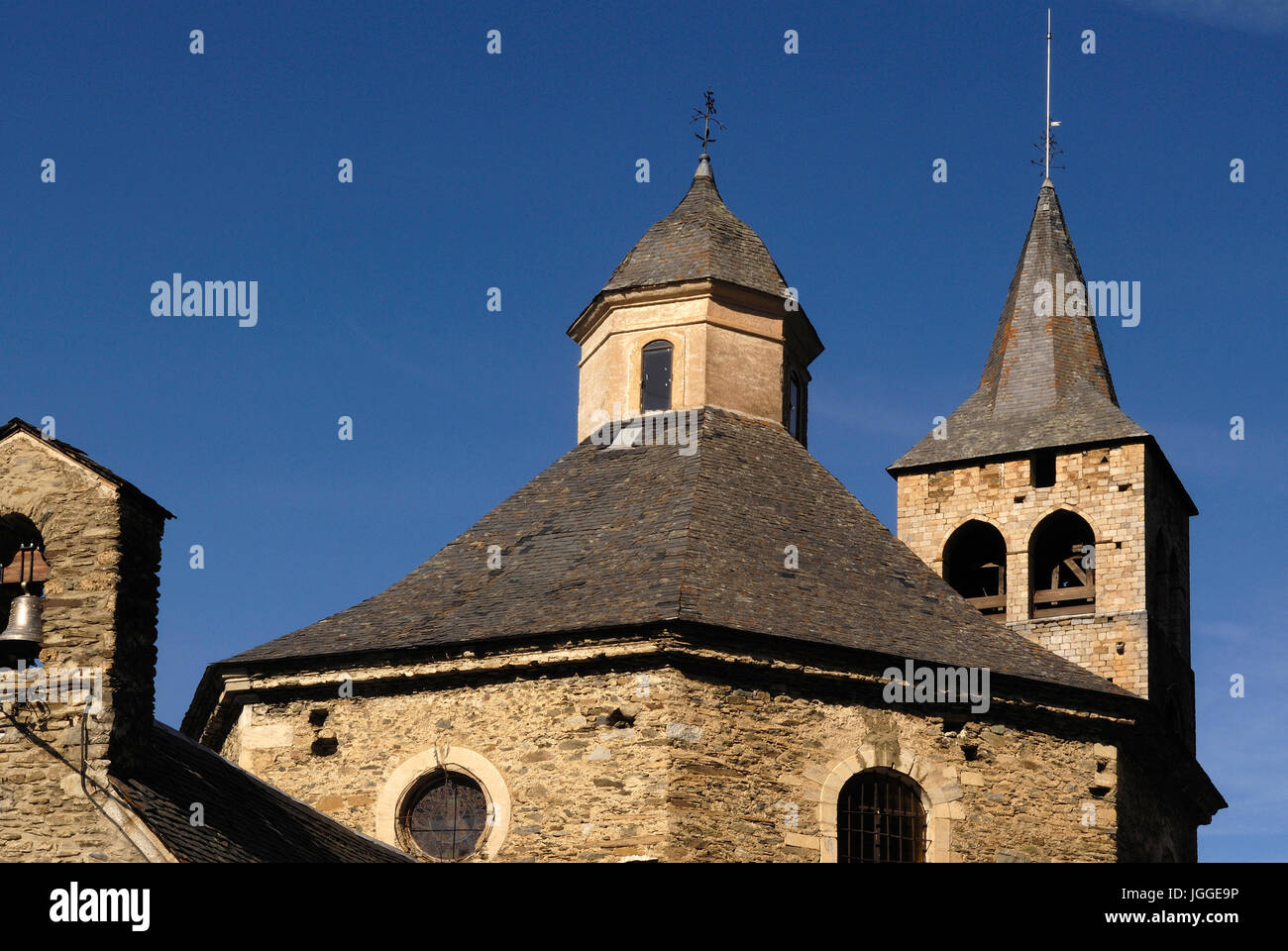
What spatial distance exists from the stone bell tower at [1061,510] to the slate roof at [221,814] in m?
10.8

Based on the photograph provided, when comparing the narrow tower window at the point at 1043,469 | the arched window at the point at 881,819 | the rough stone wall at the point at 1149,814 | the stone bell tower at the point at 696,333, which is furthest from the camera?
the narrow tower window at the point at 1043,469

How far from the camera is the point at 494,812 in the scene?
1970 cm

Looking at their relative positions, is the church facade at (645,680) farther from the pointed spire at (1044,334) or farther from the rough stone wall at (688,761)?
the pointed spire at (1044,334)

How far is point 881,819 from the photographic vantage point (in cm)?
2003

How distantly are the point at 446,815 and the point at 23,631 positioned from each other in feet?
20.8

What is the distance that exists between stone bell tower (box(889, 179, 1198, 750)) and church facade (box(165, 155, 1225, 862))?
272 millimetres

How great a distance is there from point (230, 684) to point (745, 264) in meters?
8.83

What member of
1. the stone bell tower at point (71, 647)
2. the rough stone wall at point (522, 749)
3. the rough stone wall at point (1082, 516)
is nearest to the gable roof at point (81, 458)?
the stone bell tower at point (71, 647)

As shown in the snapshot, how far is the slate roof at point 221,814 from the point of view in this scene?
45.5 feet

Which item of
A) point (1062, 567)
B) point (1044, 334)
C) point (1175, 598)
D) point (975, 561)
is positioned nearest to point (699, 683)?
point (975, 561)

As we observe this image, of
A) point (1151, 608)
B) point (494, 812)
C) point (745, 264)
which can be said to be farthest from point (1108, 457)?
point (494, 812)

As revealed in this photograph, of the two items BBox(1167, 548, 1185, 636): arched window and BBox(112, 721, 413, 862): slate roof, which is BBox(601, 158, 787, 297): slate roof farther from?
BBox(112, 721, 413, 862): slate roof

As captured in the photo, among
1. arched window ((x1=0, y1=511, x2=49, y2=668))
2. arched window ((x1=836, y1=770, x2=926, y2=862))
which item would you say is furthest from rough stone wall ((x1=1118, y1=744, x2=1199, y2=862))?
arched window ((x1=0, y1=511, x2=49, y2=668))
